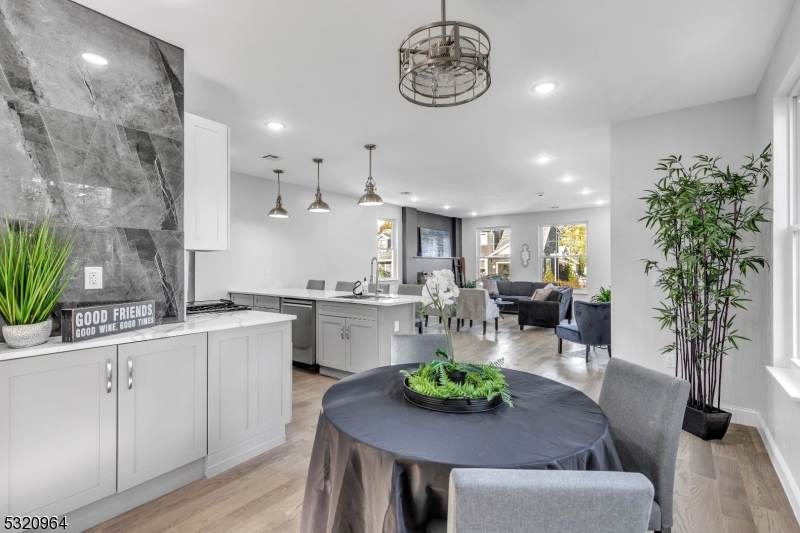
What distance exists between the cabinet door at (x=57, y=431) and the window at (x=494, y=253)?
367 inches

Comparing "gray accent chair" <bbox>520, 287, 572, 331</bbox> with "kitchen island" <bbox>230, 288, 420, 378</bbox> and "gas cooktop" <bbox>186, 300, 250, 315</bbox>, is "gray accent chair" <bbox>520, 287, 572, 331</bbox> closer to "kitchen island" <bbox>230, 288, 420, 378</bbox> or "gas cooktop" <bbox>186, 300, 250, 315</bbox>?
"kitchen island" <bbox>230, 288, 420, 378</bbox>

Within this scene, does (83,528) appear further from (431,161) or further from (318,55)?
(431,161)

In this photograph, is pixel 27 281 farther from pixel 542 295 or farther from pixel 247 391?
pixel 542 295

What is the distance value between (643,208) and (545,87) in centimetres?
140

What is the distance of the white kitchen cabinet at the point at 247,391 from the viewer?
2324mm

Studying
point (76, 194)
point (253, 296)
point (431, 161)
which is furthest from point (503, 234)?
point (76, 194)

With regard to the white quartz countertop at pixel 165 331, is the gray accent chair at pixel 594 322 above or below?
below

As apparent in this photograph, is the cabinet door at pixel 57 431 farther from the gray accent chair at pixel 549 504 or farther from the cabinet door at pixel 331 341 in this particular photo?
the cabinet door at pixel 331 341

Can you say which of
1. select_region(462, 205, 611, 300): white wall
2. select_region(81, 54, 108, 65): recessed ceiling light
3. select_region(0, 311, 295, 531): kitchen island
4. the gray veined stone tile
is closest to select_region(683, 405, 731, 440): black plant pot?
select_region(0, 311, 295, 531): kitchen island

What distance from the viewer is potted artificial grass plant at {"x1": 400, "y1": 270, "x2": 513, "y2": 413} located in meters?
1.36

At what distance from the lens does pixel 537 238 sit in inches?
387

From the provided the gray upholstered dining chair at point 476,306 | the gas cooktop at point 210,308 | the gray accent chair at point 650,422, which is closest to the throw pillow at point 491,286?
the gray upholstered dining chair at point 476,306

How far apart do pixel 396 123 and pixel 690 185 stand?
2356 mm

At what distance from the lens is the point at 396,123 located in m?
3.64
